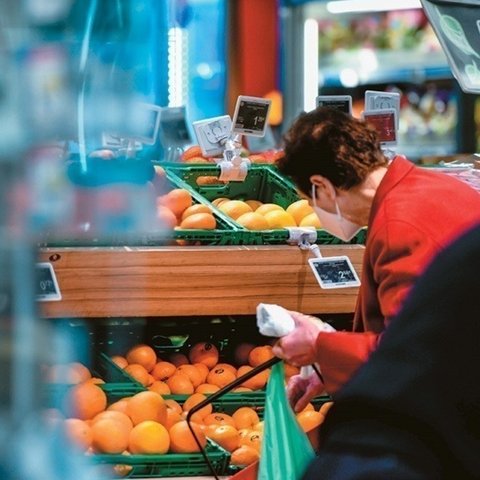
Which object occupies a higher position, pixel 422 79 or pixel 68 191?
pixel 68 191

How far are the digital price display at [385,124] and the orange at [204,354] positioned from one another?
826 mm

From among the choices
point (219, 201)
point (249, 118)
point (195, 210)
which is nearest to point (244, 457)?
point (195, 210)

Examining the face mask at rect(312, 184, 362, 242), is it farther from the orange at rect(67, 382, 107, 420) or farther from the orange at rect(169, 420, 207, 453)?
the orange at rect(67, 382, 107, 420)

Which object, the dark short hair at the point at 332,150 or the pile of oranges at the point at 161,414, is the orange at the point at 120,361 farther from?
the dark short hair at the point at 332,150

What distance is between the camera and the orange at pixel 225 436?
9.62 feet

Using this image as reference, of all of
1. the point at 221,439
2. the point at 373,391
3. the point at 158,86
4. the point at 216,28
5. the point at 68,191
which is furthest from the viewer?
the point at 216,28

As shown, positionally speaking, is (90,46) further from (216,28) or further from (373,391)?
(216,28)

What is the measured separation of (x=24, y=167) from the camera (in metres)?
1.15

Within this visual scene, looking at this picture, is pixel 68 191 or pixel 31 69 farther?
pixel 68 191

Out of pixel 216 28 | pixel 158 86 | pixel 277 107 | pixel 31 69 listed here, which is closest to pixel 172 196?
pixel 31 69

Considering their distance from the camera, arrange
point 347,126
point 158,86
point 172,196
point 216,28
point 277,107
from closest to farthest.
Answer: point 347,126
point 172,196
point 158,86
point 216,28
point 277,107

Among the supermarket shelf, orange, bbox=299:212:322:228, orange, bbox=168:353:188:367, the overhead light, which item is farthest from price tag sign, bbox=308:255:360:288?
the overhead light

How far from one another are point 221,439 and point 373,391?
1.87 metres

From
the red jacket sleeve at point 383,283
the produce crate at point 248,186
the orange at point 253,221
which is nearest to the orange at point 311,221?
the orange at point 253,221
